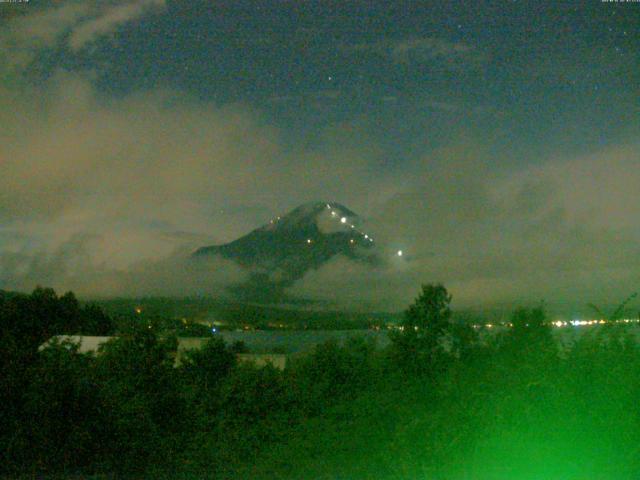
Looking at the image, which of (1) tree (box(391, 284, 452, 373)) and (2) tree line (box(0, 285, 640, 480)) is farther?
(1) tree (box(391, 284, 452, 373))

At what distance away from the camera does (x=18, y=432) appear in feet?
26.9

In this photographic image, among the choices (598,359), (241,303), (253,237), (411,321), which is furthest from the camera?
(253,237)

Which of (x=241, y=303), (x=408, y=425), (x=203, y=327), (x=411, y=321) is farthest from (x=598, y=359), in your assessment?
(x=241, y=303)

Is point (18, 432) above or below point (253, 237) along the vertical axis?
below

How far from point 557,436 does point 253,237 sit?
2499 inches

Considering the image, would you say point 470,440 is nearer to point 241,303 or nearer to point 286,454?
point 286,454

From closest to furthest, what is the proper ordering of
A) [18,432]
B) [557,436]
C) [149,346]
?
1. [557,436]
2. [18,432]
3. [149,346]

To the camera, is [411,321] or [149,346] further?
[411,321]

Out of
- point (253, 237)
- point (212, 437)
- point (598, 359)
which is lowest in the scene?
point (212, 437)

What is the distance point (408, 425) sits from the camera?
770cm

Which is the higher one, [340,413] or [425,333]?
[425,333]

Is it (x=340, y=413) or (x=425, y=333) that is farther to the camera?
(x=425, y=333)

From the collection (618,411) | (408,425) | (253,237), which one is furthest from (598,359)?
(253,237)

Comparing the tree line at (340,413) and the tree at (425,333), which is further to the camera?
the tree at (425,333)
